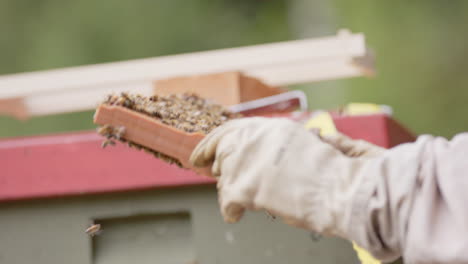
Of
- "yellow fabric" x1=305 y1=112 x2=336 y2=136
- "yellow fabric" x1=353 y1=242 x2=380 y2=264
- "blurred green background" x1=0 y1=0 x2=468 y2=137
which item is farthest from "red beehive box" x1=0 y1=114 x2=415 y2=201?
"blurred green background" x1=0 y1=0 x2=468 y2=137

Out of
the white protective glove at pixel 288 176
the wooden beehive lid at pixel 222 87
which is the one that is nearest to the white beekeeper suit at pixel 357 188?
the white protective glove at pixel 288 176

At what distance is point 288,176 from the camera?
1.04m

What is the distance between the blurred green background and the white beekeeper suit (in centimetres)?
359

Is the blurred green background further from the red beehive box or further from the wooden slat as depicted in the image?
the red beehive box

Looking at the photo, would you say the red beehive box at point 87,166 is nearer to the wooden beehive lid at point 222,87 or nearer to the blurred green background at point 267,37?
the wooden beehive lid at point 222,87

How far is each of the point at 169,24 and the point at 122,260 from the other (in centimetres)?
403

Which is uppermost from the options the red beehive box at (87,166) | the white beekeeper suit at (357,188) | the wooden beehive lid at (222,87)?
the white beekeeper suit at (357,188)

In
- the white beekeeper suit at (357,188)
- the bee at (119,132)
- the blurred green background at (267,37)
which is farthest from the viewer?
the blurred green background at (267,37)

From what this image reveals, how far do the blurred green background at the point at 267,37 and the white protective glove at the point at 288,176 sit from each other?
357cm

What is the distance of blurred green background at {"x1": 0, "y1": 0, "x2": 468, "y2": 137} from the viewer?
15.6ft

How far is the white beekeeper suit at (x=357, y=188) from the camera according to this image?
0.97 meters

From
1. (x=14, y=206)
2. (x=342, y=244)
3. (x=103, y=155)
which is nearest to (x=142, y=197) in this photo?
(x=103, y=155)

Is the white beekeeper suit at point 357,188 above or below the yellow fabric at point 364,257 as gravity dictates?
above

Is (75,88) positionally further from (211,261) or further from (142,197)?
(211,261)
